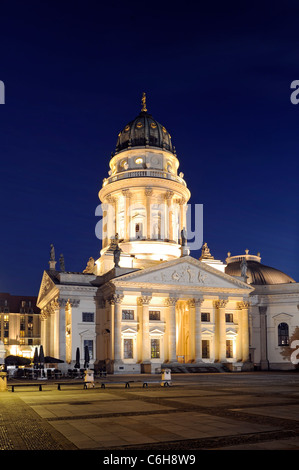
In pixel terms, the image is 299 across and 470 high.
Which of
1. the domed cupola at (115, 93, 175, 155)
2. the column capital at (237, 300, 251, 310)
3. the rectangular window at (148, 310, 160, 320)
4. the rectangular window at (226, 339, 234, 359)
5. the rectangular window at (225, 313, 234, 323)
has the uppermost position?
Result: the domed cupola at (115, 93, 175, 155)

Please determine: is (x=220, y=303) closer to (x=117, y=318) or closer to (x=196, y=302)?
(x=196, y=302)

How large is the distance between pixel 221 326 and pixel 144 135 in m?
35.2

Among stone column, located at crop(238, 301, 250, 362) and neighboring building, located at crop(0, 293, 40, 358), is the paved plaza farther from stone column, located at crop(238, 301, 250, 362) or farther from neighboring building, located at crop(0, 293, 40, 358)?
neighboring building, located at crop(0, 293, 40, 358)

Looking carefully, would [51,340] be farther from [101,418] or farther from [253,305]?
[101,418]

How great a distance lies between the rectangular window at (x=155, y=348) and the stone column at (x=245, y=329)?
12.4 meters

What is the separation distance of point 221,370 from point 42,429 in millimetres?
55084

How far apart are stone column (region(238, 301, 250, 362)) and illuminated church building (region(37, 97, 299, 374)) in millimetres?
140

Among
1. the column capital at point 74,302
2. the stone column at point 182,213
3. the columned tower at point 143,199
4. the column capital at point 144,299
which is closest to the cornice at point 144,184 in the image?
the columned tower at point 143,199

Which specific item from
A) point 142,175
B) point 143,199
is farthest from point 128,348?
point 142,175

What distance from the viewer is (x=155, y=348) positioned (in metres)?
71.2

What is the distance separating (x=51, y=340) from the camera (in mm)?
80312

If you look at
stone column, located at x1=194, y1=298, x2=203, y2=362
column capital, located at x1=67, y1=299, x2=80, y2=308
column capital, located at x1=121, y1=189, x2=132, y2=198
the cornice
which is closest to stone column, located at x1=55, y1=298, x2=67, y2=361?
column capital, located at x1=67, y1=299, x2=80, y2=308

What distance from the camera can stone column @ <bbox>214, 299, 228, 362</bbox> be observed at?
72438 millimetres

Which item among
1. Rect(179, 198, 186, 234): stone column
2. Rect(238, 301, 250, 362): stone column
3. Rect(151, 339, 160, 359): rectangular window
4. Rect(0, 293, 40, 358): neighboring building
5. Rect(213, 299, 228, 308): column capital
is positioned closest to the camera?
Rect(151, 339, 160, 359): rectangular window
